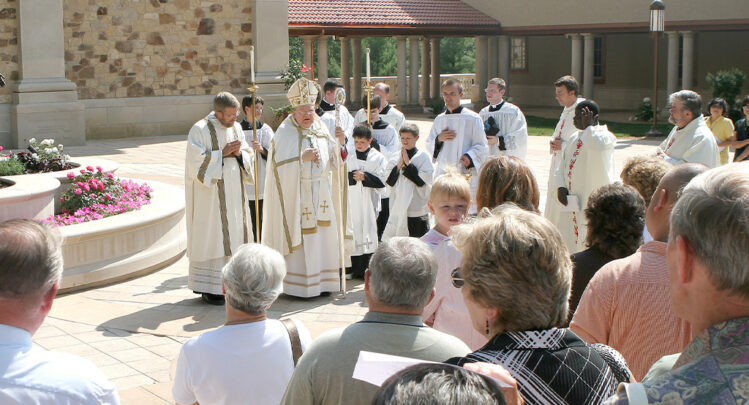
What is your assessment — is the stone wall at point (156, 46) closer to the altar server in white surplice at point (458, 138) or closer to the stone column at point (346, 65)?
the stone column at point (346, 65)

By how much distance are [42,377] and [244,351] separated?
1199 millimetres

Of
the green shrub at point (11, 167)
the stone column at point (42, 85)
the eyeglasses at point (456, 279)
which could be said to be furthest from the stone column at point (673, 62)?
the eyeglasses at point (456, 279)

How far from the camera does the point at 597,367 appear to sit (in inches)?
102

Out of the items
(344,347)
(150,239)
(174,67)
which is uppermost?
(174,67)

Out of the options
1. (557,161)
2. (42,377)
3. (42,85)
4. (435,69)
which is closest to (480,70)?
(435,69)

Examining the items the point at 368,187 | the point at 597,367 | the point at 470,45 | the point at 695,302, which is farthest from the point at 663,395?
the point at 470,45

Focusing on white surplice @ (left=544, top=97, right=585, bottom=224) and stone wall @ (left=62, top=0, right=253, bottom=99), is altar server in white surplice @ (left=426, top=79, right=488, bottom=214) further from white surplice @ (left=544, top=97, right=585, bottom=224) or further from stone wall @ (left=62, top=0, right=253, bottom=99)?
stone wall @ (left=62, top=0, right=253, bottom=99)

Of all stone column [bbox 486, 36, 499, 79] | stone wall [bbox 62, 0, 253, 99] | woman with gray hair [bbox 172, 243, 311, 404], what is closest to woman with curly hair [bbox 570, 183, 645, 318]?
woman with gray hair [bbox 172, 243, 311, 404]

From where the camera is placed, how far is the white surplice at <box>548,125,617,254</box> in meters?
7.98

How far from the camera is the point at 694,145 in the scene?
8.10 metres

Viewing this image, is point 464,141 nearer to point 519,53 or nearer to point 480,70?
point 480,70

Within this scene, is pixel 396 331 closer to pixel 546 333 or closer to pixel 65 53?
pixel 546 333

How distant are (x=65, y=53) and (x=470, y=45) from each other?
41221 mm

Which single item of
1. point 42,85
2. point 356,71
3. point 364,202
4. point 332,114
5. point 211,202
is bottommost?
point 364,202
